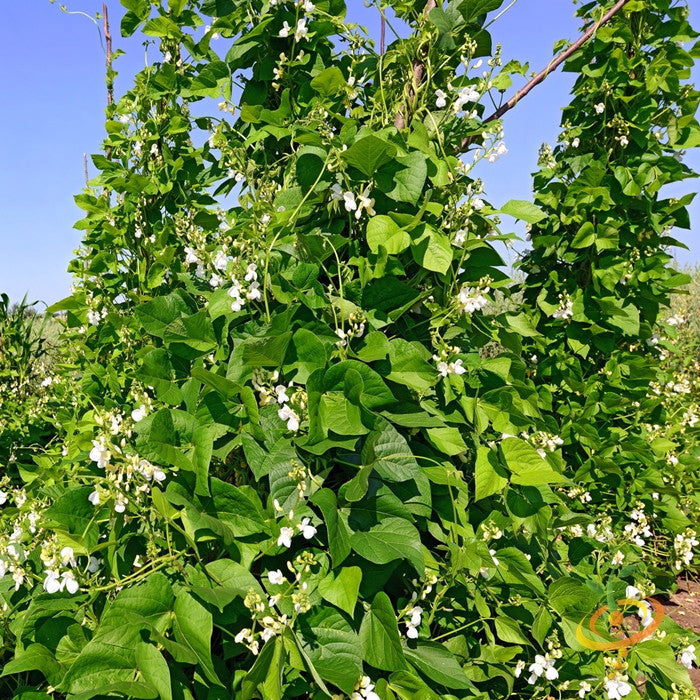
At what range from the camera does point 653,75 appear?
3447mm

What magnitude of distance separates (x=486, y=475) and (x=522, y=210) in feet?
2.71

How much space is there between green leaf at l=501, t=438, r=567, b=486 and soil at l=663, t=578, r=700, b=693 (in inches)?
113

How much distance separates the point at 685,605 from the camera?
13.8 feet

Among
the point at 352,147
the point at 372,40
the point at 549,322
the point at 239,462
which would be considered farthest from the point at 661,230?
the point at 239,462

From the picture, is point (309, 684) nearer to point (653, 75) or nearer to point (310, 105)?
point (310, 105)

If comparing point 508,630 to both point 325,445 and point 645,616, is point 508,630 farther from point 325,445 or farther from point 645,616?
point 645,616

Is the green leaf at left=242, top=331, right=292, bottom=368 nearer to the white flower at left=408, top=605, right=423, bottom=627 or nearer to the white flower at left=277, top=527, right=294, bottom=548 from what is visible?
the white flower at left=277, top=527, right=294, bottom=548

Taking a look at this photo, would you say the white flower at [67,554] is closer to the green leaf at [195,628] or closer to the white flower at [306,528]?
the green leaf at [195,628]

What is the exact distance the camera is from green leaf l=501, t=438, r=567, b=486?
1.68 meters

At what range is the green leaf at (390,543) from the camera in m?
1.35

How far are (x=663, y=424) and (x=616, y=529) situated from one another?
95cm

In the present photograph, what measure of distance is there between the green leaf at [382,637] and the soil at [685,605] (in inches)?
125

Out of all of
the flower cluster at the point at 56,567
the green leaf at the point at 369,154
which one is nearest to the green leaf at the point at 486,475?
the green leaf at the point at 369,154

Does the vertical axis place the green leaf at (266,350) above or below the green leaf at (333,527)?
above
